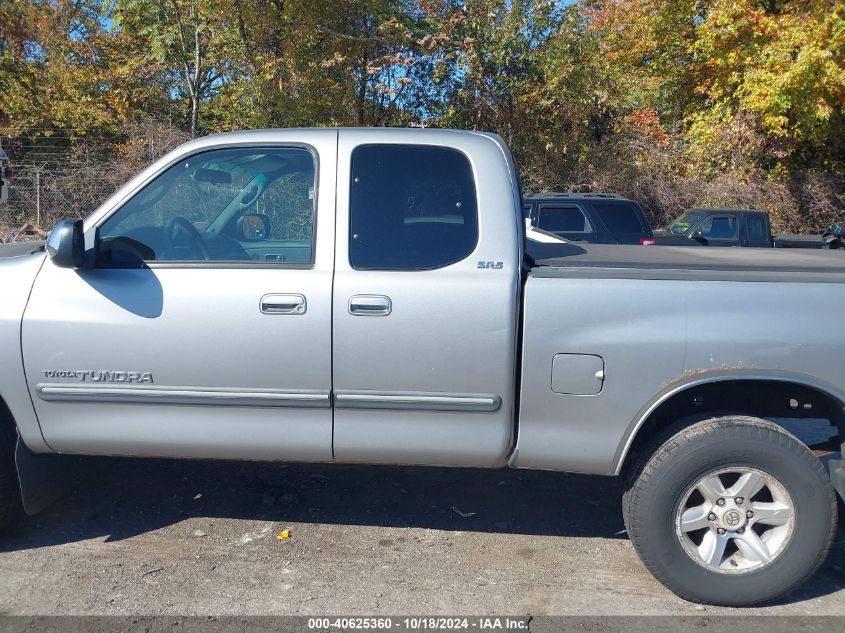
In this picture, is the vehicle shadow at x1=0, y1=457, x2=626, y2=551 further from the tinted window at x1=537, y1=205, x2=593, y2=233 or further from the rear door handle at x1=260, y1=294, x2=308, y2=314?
the tinted window at x1=537, y1=205, x2=593, y2=233

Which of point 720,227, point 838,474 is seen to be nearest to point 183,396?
point 838,474

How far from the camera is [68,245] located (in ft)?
11.7

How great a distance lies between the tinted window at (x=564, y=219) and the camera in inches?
466

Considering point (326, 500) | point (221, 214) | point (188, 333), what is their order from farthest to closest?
point (326, 500) → point (221, 214) → point (188, 333)

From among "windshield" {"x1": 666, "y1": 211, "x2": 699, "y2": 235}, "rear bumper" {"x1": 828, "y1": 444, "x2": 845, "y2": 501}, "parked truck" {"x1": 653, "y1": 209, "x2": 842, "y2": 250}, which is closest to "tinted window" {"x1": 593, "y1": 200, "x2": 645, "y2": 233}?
"parked truck" {"x1": 653, "y1": 209, "x2": 842, "y2": 250}

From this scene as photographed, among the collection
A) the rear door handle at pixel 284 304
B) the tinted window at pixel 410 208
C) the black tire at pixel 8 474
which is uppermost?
the tinted window at pixel 410 208

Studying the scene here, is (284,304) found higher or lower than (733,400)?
higher

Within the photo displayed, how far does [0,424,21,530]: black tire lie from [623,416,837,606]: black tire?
2990mm

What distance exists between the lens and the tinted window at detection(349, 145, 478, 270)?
12.1 ft

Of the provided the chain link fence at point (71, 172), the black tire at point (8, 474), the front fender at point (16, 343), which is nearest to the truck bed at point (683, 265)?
the front fender at point (16, 343)

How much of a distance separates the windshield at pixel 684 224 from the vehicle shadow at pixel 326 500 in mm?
9790

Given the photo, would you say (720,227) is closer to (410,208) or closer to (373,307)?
(410,208)

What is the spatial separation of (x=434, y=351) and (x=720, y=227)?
11769 millimetres

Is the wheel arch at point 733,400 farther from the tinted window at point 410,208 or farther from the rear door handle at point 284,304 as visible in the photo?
the rear door handle at point 284,304
